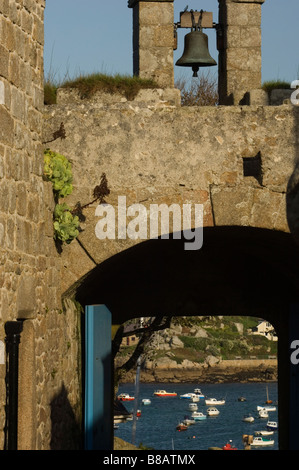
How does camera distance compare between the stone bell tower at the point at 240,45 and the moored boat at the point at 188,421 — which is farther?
the moored boat at the point at 188,421

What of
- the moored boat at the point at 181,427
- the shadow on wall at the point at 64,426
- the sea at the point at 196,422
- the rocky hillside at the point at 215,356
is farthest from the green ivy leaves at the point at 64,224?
the rocky hillside at the point at 215,356

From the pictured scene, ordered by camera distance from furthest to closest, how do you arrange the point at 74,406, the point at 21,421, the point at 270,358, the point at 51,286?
the point at 270,358 < the point at 74,406 < the point at 51,286 < the point at 21,421

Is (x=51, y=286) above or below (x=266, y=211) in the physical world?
below

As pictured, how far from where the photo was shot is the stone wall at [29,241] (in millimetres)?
5902

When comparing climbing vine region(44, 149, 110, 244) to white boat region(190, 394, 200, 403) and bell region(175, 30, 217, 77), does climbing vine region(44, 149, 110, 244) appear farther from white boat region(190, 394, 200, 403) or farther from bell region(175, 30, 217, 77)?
white boat region(190, 394, 200, 403)

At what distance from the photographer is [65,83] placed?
786 centimetres

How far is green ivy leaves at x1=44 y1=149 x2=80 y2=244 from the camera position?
7.18 meters

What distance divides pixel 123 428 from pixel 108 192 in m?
44.6

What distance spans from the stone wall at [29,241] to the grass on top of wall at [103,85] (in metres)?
0.72

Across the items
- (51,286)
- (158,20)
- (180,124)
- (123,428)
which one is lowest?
(123,428)

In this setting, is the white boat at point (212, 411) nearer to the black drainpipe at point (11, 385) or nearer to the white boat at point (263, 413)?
the white boat at point (263, 413)

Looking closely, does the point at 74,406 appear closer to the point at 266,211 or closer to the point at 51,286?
the point at 51,286

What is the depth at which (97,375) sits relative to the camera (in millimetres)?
7930

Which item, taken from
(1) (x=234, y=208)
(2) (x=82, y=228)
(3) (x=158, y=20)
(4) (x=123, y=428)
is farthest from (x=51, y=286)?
(4) (x=123, y=428)
